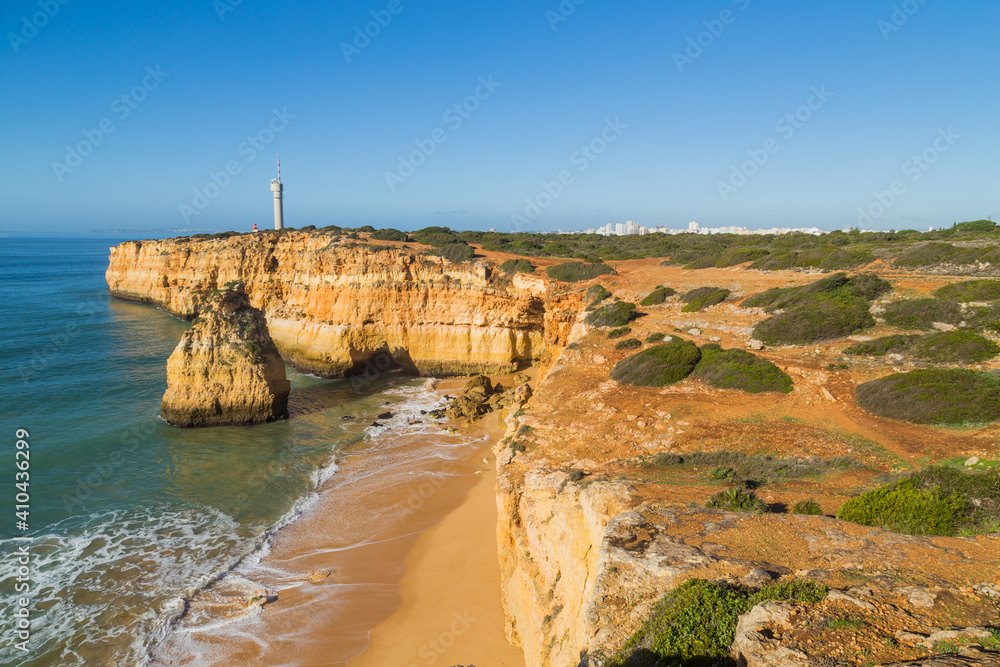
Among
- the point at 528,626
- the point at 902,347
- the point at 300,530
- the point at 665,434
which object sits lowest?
the point at 300,530

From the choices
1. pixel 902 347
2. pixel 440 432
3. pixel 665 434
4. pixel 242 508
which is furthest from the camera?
pixel 440 432

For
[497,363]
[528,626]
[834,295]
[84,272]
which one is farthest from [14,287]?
[834,295]

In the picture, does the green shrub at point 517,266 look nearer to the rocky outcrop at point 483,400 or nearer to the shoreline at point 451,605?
the rocky outcrop at point 483,400

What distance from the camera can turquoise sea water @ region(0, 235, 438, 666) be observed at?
9.81 meters

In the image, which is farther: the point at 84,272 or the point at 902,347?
the point at 84,272

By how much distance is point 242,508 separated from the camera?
544 inches

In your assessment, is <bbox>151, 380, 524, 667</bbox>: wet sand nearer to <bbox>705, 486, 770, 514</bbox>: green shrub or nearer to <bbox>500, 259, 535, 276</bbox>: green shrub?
<bbox>705, 486, 770, 514</bbox>: green shrub

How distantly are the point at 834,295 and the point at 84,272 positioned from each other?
9840 centimetres

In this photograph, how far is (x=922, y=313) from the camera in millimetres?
14172

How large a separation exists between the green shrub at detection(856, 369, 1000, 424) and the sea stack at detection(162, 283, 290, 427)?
20426mm

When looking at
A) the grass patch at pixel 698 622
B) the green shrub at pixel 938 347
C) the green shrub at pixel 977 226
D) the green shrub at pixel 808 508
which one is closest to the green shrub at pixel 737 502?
the green shrub at pixel 808 508

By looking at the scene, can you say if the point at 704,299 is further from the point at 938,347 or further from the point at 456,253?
the point at 456,253

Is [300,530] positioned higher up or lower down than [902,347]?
lower down

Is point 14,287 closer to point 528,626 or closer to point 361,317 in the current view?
point 361,317
